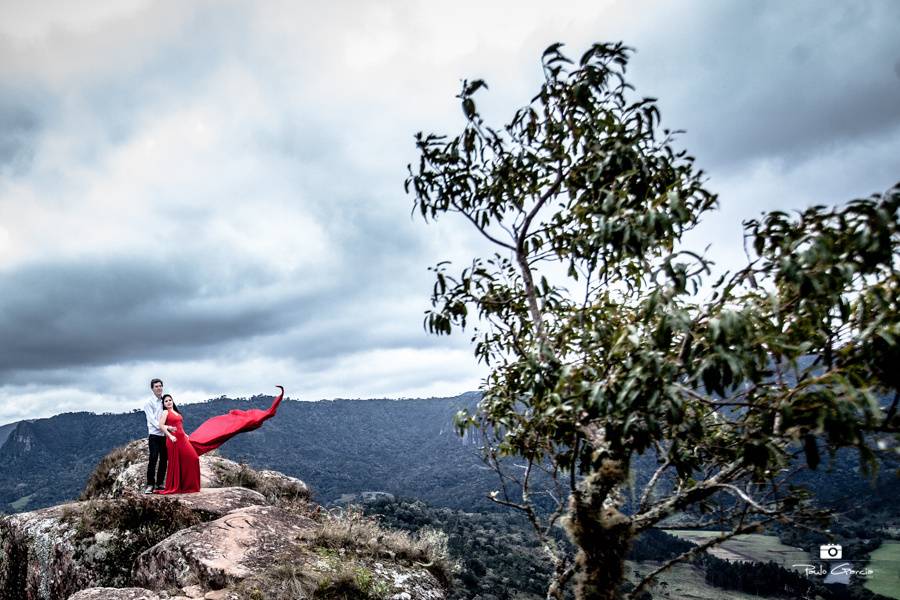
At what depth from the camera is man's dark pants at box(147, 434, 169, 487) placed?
1210 centimetres

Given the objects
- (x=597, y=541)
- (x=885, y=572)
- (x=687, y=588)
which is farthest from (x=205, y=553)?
(x=885, y=572)

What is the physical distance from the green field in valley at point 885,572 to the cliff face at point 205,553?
330 ft

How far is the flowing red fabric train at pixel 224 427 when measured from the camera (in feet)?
43.2

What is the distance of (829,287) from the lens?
3475 mm

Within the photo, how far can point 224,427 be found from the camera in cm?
1387

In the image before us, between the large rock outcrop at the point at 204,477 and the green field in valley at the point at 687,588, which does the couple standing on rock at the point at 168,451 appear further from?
the green field in valley at the point at 687,588

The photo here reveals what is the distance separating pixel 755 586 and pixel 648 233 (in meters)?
102

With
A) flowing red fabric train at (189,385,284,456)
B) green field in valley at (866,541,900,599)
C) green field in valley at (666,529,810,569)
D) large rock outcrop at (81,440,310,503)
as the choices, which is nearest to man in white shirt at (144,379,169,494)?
flowing red fabric train at (189,385,284,456)

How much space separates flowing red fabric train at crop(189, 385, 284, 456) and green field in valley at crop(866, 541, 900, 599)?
100216 millimetres

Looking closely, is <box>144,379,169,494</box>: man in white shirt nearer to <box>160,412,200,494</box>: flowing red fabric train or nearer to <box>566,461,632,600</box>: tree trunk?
<box>160,412,200,494</box>: flowing red fabric train

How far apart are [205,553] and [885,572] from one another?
113789mm

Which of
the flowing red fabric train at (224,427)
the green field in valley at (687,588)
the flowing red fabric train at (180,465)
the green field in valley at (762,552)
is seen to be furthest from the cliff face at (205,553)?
the green field in valley at (762,552)

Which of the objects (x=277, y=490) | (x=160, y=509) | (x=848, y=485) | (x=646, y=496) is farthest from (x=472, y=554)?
(x=848, y=485)

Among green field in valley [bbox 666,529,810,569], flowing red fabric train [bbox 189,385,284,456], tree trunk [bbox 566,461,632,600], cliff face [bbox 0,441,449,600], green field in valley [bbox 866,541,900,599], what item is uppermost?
flowing red fabric train [bbox 189,385,284,456]
